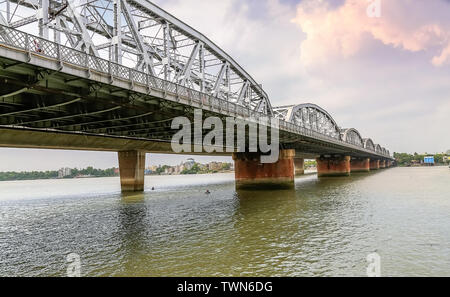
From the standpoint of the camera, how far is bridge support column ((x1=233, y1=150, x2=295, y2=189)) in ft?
182

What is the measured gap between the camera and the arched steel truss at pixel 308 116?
2741 inches

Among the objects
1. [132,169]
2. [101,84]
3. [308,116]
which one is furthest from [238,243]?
[308,116]

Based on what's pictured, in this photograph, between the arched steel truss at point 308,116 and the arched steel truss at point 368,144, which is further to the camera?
the arched steel truss at point 368,144

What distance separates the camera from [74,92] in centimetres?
1842

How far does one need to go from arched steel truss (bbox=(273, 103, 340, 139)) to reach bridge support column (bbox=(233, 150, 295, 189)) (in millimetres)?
12565

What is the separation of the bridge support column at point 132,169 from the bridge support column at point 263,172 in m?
18.2

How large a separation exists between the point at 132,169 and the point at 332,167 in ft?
246

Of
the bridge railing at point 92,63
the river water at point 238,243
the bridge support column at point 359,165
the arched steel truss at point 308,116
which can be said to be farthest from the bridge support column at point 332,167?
the bridge railing at point 92,63

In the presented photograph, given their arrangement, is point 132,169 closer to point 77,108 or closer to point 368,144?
point 77,108

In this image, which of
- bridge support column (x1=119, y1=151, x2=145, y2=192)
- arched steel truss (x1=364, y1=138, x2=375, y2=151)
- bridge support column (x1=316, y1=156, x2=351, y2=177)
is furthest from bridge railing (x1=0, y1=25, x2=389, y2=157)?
arched steel truss (x1=364, y1=138, x2=375, y2=151)

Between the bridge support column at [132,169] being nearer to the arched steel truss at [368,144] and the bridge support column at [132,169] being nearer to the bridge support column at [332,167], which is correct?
the bridge support column at [332,167]
